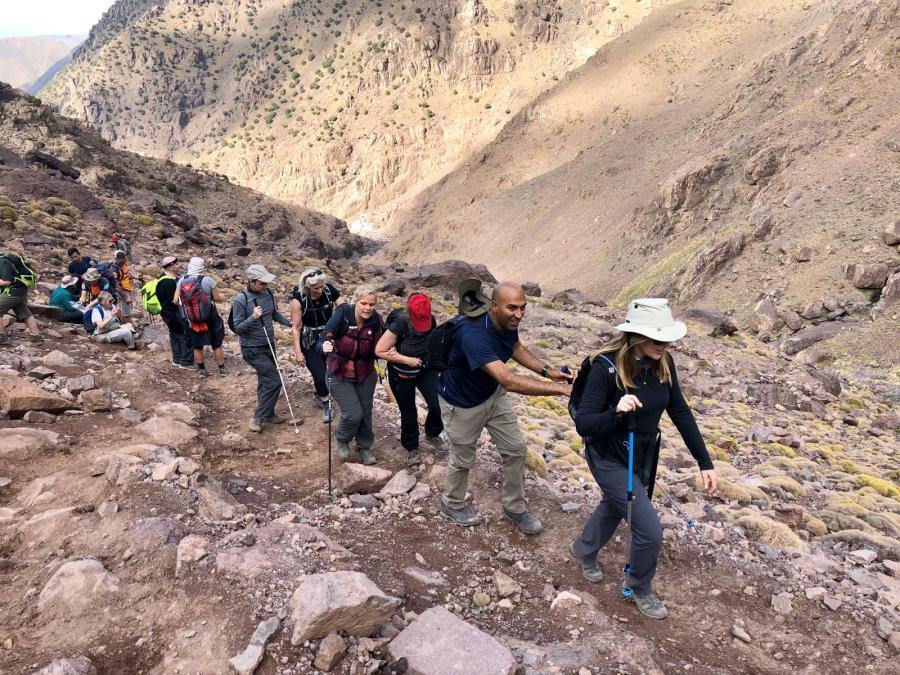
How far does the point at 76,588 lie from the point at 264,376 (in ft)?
12.8

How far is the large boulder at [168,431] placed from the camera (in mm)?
6395

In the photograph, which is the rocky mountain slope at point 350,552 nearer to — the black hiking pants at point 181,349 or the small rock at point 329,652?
the small rock at point 329,652

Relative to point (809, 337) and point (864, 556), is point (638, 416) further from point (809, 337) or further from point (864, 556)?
point (809, 337)

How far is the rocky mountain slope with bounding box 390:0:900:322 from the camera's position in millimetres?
22641

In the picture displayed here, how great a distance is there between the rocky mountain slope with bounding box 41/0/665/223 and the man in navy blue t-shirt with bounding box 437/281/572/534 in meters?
58.6

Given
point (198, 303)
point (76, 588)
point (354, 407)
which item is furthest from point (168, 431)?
point (76, 588)

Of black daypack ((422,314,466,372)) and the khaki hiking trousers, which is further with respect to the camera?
the khaki hiking trousers

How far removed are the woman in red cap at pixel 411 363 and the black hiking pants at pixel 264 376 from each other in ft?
6.70

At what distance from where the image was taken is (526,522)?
496cm

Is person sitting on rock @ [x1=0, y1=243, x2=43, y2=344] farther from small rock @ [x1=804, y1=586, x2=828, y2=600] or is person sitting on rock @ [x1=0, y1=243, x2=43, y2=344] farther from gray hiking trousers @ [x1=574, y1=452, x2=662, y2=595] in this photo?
small rock @ [x1=804, y1=586, x2=828, y2=600]

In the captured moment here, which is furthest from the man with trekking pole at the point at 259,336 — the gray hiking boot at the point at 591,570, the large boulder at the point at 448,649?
the large boulder at the point at 448,649

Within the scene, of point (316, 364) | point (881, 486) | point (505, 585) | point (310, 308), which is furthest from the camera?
point (881, 486)

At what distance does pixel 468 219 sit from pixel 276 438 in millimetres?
44640

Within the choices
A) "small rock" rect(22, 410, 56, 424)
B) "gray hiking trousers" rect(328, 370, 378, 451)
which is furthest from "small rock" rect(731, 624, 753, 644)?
"small rock" rect(22, 410, 56, 424)
